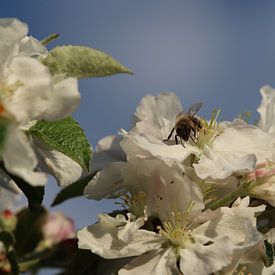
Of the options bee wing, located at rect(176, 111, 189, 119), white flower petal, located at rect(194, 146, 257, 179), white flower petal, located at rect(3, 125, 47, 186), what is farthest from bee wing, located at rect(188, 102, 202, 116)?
white flower petal, located at rect(3, 125, 47, 186)

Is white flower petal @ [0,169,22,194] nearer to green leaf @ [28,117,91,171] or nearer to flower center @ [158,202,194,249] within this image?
green leaf @ [28,117,91,171]

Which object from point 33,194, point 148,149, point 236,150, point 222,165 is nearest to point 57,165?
point 33,194

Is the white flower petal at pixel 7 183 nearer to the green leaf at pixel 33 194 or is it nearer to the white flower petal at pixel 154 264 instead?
the green leaf at pixel 33 194

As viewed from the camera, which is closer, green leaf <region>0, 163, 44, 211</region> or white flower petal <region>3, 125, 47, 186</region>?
white flower petal <region>3, 125, 47, 186</region>

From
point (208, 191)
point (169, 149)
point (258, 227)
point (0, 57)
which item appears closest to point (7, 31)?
point (0, 57)

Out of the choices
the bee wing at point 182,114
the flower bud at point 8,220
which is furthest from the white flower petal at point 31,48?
the flower bud at point 8,220

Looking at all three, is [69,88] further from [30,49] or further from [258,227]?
[258,227]
